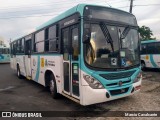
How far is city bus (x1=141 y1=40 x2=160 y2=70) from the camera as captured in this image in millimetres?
16031

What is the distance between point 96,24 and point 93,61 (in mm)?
1058

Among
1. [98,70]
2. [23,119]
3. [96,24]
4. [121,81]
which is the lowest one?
[23,119]

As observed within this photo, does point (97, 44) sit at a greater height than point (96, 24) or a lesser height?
lesser

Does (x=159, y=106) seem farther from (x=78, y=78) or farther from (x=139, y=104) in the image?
(x=78, y=78)

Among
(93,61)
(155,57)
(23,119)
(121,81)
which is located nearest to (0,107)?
(23,119)

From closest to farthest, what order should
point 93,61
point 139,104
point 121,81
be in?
point 93,61 < point 121,81 < point 139,104

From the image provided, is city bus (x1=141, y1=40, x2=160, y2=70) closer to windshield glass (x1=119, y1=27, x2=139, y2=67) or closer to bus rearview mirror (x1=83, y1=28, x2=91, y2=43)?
windshield glass (x1=119, y1=27, x2=139, y2=67)

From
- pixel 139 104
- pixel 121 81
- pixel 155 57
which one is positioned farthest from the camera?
pixel 155 57

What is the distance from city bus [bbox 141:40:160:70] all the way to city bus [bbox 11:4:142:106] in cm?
1007

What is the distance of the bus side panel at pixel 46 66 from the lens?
22.6 feet

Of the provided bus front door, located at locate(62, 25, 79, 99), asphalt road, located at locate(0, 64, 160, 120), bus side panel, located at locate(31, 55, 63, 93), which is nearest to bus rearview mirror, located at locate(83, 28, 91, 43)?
bus front door, located at locate(62, 25, 79, 99)

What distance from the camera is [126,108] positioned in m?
6.33

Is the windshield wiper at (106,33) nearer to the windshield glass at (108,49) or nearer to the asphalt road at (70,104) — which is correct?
the windshield glass at (108,49)

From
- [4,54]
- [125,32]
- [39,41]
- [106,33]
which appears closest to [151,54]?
[39,41]
